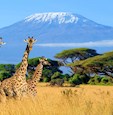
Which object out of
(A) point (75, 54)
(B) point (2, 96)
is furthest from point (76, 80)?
(B) point (2, 96)

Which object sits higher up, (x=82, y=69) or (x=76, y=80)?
(x=82, y=69)

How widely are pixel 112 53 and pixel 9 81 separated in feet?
138

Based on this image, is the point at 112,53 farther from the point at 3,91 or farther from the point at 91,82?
the point at 3,91

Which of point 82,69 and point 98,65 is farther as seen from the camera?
point 82,69

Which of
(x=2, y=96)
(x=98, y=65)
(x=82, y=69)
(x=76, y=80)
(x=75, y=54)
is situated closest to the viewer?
(x=2, y=96)

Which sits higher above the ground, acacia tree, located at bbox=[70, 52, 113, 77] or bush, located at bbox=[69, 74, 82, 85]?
acacia tree, located at bbox=[70, 52, 113, 77]

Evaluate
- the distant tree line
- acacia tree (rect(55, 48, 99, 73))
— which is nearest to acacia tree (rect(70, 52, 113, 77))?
the distant tree line

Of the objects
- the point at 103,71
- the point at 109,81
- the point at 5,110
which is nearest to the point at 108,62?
the point at 103,71

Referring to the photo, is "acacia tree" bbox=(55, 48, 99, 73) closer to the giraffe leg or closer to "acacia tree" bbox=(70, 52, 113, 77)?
"acacia tree" bbox=(70, 52, 113, 77)

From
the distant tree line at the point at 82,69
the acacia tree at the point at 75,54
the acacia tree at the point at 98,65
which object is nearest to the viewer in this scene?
the distant tree line at the point at 82,69

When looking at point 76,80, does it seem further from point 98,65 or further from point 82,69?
point 82,69

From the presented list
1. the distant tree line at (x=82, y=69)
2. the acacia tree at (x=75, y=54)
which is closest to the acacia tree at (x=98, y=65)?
the distant tree line at (x=82, y=69)

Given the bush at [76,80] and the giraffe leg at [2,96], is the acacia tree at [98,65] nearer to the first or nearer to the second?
the bush at [76,80]

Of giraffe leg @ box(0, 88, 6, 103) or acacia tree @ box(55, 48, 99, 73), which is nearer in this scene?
giraffe leg @ box(0, 88, 6, 103)
